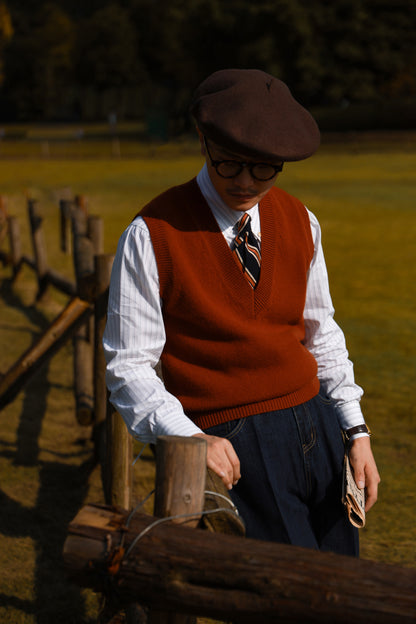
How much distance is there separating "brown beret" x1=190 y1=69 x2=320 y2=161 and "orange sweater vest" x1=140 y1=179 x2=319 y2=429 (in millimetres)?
233

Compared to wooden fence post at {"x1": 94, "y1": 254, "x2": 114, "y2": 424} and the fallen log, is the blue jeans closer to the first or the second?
the fallen log

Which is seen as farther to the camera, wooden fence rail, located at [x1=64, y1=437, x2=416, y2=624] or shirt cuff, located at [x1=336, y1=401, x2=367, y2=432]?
shirt cuff, located at [x1=336, y1=401, x2=367, y2=432]

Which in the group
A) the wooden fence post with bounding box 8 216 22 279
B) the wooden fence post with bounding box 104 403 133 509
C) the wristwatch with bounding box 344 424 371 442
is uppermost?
the wristwatch with bounding box 344 424 371 442

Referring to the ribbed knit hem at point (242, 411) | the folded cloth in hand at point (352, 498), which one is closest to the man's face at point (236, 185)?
the ribbed knit hem at point (242, 411)

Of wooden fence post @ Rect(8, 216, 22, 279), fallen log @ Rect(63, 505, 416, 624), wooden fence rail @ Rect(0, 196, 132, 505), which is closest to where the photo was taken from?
fallen log @ Rect(63, 505, 416, 624)

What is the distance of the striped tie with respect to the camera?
203 cm

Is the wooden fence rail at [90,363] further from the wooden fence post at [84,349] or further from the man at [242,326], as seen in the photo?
the man at [242,326]

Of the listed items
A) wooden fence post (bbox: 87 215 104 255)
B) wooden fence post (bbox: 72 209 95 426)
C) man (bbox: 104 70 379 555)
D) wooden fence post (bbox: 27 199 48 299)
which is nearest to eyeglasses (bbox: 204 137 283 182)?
man (bbox: 104 70 379 555)

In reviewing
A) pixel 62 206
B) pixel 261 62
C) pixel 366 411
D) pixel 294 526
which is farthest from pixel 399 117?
pixel 294 526

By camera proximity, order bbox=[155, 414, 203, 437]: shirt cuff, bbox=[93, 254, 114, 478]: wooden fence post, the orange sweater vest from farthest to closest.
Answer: bbox=[93, 254, 114, 478]: wooden fence post, the orange sweater vest, bbox=[155, 414, 203, 437]: shirt cuff

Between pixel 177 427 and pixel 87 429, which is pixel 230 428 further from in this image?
pixel 87 429

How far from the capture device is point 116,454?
3.50 m

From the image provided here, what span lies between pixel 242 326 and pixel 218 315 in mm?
73

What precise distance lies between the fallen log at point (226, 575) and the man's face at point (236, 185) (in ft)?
2.72
